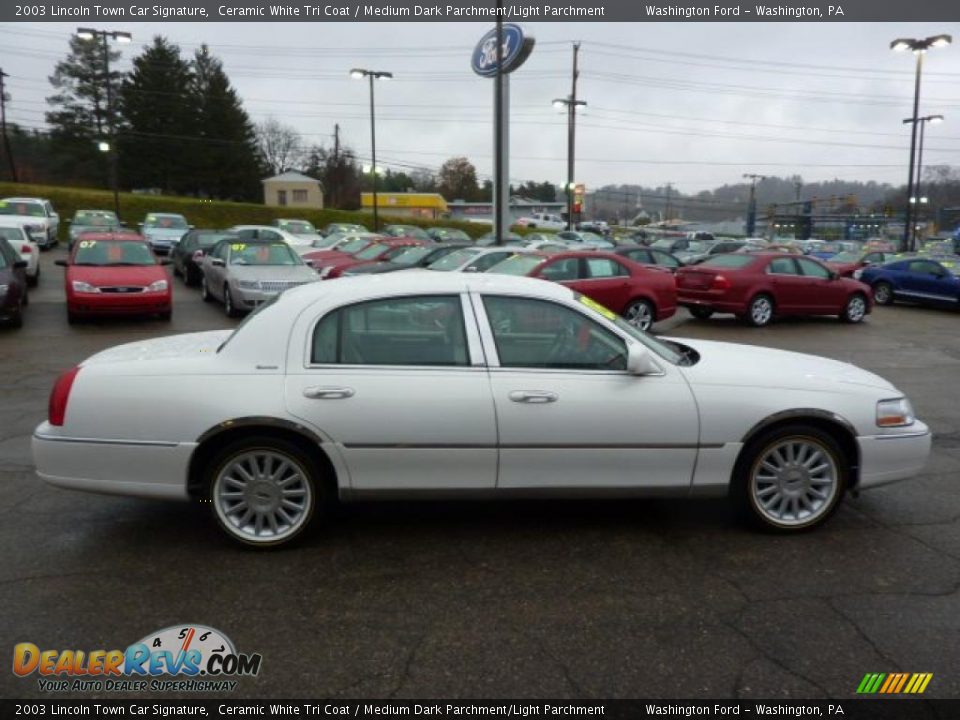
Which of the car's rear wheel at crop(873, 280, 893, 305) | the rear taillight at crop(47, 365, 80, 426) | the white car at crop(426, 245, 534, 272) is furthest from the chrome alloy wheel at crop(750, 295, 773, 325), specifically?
the rear taillight at crop(47, 365, 80, 426)

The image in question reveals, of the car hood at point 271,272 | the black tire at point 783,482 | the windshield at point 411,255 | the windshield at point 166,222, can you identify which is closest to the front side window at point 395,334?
the black tire at point 783,482

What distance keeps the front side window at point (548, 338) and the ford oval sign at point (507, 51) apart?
79.2 feet

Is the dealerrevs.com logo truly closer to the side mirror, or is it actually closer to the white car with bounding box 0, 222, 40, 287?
the side mirror

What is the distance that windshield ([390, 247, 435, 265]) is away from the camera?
715 inches

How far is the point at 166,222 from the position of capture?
1179 inches

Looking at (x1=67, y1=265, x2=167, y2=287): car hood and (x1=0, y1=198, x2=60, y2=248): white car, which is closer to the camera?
(x1=67, y1=265, x2=167, y2=287): car hood

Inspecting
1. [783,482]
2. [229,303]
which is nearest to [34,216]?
[229,303]

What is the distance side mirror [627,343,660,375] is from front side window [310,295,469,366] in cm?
89

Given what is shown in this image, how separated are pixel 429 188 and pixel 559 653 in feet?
382

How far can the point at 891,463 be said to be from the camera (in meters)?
4.45

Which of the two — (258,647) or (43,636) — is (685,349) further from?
(43,636)

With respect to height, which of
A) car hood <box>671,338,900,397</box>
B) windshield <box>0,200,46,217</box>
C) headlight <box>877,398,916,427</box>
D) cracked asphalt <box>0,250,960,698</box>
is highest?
windshield <box>0,200,46,217</box>

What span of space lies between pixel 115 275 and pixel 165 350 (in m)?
9.68
